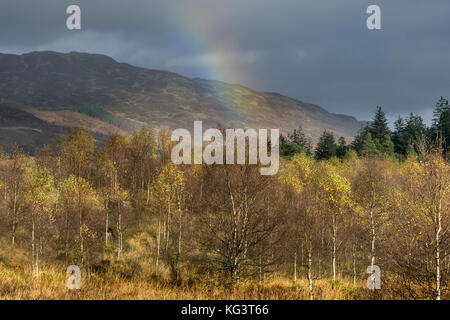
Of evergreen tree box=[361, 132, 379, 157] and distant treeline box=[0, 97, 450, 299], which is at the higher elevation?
evergreen tree box=[361, 132, 379, 157]

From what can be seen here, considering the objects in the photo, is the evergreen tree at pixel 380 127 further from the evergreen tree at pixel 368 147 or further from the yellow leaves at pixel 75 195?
the yellow leaves at pixel 75 195

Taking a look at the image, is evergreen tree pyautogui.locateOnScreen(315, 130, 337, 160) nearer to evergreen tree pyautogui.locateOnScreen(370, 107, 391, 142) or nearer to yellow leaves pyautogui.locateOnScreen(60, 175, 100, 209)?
evergreen tree pyautogui.locateOnScreen(370, 107, 391, 142)

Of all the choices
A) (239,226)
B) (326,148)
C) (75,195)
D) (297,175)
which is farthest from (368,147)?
(75,195)

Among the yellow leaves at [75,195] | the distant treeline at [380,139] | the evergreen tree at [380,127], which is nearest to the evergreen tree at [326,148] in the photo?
the distant treeline at [380,139]

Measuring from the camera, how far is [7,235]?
141 ft

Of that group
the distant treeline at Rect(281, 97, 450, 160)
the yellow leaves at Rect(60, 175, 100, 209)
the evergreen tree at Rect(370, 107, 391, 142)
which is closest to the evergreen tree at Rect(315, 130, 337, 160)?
the distant treeline at Rect(281, 97, 450, 160)

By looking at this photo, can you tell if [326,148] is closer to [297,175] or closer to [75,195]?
[297,175]

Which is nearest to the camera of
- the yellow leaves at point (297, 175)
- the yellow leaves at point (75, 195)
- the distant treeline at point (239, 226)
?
the distant treeline at point (239, 226)

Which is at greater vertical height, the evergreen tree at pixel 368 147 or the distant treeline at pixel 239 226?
the evergreen tree at pixel 368 147

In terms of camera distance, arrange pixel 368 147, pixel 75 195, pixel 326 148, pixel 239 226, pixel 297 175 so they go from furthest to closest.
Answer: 1. pixel 326 148
2. pixel 368 147
3. pixel 297 175
4. pixel 75 195
5. pixel 239 226

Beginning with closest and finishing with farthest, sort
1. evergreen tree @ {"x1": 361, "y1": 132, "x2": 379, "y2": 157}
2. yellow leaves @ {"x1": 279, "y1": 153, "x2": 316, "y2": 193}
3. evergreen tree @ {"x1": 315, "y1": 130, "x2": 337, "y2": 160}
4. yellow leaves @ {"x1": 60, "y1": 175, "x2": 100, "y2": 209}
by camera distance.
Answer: yellow leaves @ {"x1": 60, "y1": 175, "x2": 100, "y2": 209}
yellow leaves @ {"x1": 279, "y1": 153, "x2": 316, "y2": 193}
evergreen tree @ {"x1": 361, "y1": 132, "x2": 379, "y2": 157}
evergreen tree @ {"x1": 315, "y1": 130, "x2": 337, "y2": 160}

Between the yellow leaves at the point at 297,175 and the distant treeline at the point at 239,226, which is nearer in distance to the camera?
the distant treeline at the point at 239,226
